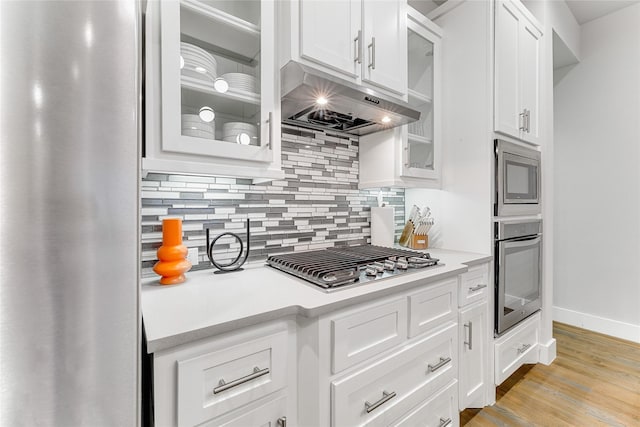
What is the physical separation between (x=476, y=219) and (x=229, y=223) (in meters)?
1.48

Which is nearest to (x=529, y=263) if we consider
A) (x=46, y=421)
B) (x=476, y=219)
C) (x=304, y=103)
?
(x=476, y=219)

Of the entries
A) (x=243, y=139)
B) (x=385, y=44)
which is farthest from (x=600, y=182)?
(x=243, y=139)

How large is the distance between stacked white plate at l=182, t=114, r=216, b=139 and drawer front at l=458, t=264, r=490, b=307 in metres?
1.38

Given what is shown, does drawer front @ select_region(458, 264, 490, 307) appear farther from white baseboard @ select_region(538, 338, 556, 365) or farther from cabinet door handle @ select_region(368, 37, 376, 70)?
cabinet door handle @ select_region(368, 37, 376, 70)

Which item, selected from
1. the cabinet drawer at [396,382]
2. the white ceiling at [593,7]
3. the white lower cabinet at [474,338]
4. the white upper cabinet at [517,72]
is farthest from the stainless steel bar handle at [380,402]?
the white ceiling at [593,7]

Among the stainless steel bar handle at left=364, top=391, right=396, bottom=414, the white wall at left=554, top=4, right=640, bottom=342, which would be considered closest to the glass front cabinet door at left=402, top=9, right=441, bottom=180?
the stainless steel bar handle at left=364, top=391, right=396, bottom=414

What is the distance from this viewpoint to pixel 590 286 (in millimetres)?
2762

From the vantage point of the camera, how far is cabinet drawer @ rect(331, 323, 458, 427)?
912 mm

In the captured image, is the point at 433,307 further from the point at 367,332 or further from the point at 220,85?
the point at 220,85

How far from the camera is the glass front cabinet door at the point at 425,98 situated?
71.6 inches

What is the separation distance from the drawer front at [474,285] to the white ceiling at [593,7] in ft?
8.75

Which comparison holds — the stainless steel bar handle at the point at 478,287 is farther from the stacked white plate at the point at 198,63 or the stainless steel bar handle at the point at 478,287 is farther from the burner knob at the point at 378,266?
the stacked white plate at the point at 198,63

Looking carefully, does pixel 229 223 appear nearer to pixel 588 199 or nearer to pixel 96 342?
pixel 96 342

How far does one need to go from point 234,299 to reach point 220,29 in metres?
1.05
